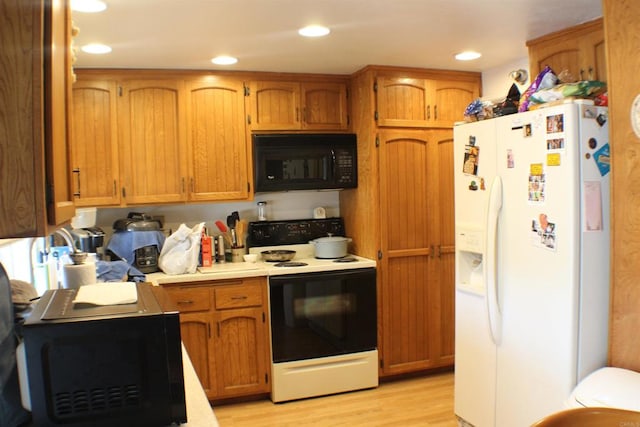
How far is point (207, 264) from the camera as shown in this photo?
3547 millimetres

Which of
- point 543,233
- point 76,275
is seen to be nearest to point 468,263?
point 543,233

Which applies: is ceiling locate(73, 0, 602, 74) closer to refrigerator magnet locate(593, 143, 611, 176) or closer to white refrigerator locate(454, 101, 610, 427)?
white refrigerator locate(454, 101, 610, 427)

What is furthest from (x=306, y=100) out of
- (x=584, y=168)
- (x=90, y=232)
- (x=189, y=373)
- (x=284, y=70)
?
(x=189, y=373)

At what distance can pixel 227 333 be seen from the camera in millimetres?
3410

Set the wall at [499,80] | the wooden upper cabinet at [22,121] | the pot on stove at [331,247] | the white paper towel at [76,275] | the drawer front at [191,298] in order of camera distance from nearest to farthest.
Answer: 1. the wooden upper cabinet at [22,121]
2. the white paper towel at [76,275]
3. the drawer front at [191,298]
4. the wall at [499,80]
5. the pot on stove at [331,247]

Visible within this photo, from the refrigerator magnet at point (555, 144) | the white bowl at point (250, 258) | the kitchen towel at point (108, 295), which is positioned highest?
the refrigerator magnet at point (555, 144)

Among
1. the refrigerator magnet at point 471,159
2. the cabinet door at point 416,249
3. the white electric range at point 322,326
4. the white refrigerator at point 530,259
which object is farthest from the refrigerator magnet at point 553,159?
the white electric range at point 322,326

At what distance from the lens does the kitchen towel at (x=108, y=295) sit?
1.37 metres

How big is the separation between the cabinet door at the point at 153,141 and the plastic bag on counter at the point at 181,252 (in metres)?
0.26

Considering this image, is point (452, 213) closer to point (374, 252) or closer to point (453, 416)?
point (374, 252)

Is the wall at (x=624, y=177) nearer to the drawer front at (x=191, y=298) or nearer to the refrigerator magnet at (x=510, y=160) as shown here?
the refrigerator magnet at (x=510, y=160)

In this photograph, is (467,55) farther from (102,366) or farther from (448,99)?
(102,366)

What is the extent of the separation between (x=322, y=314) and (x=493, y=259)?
136 centimetres

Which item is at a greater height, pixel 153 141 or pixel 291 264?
pixel 153 141
